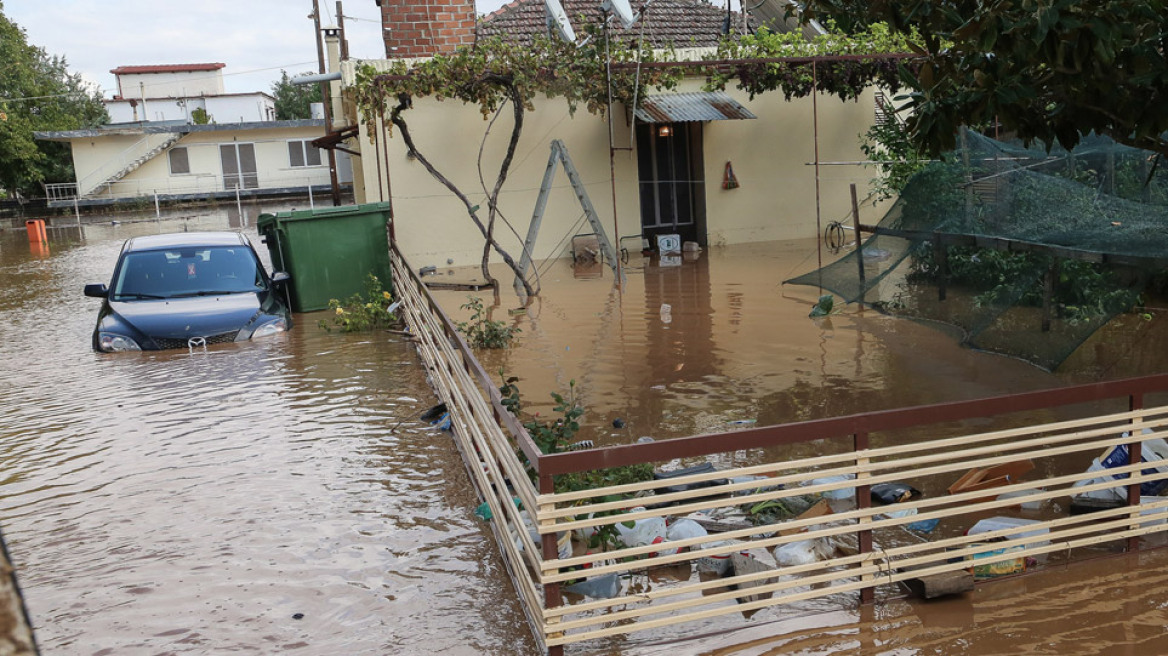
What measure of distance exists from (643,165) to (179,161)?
32200mm

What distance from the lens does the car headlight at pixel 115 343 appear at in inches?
462

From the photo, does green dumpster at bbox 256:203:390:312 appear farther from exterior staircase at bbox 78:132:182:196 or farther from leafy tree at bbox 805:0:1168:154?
exterior staircase at bbox 78:132:182:196

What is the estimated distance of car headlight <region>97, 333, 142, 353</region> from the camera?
1173cm

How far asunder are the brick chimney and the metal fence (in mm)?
12625

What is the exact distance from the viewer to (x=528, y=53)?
15.4m

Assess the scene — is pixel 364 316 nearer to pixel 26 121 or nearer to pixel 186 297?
pixel 186 297

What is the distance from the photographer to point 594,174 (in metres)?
19.0

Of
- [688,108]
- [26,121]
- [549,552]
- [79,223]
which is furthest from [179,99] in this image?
[549,552]

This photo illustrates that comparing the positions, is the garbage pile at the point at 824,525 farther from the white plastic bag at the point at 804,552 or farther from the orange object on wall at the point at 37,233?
the orange object on wall at the point at 37,233

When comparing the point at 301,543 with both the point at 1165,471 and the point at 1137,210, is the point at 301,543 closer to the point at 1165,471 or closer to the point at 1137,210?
the point at 1165,471

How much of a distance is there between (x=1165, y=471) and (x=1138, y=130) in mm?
2112

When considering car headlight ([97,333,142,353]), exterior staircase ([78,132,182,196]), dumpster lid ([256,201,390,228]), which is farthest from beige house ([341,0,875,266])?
exterior staircase ([78,132,182,196])

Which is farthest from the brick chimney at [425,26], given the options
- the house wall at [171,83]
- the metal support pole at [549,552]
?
the house wall at [171,83]

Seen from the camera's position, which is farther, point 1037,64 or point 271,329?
point 271,329
